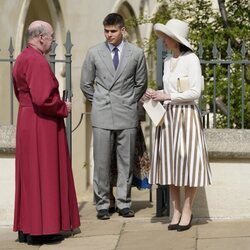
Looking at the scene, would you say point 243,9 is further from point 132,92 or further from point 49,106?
point 49,106

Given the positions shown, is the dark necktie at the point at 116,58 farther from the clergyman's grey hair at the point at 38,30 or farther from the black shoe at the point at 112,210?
the black shoe at the point at 112,210

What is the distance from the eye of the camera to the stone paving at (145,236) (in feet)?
24.6

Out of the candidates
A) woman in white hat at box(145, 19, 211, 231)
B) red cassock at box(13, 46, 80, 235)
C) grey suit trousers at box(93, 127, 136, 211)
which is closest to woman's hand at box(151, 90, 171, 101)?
woman in white hat at box(145, 19, 211, 231)

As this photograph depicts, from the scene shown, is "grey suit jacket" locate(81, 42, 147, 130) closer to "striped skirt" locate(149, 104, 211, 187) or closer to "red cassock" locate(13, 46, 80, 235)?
"striped skirt" locate(149, 104, 211, 187)

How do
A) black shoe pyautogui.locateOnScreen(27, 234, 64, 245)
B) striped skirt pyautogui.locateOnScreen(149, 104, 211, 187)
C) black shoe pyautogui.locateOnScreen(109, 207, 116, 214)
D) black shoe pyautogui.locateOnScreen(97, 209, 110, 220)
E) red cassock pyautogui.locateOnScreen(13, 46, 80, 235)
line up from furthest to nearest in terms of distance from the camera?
black shoe pyautogui.locateOnScreen(109, 207, 116, 214) < black shoe pyautogui.locateOnScreen(97, 209, 110, 220) < striped skirt pyautogui.locateOnScreen(149, 104, 211, 187) < black shoe pyautogui.locateOnScreen(27, 234, 64, 245) < red cassock pyautogui.locateOnScreen(13, 46, 80, 235)

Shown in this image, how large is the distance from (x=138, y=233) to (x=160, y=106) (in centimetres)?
108

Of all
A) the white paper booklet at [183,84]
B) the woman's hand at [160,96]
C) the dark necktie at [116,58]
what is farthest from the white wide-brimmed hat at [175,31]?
the dark necktie at [116,58]

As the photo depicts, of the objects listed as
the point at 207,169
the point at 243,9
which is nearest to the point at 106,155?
the point at 207,169

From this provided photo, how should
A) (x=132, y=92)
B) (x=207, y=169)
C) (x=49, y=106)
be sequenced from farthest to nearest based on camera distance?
(x=132, y=92), (x=207, y=169), (x=49, y=106)

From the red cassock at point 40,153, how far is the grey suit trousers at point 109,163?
81 cm

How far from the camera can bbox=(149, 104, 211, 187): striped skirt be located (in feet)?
25.8

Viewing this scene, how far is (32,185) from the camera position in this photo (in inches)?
297

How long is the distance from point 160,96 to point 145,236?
45.5 inches

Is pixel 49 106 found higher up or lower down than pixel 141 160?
higher up
